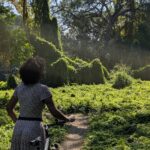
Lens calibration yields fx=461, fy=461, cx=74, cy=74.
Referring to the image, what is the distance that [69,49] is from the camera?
5431 centimetres

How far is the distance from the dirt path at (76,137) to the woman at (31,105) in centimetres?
468

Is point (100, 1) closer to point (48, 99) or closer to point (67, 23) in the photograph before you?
point (67, 23)

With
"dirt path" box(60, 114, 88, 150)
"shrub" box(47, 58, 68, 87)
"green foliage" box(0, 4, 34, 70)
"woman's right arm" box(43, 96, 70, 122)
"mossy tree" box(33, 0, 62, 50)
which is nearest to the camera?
"woman's right arm" box(43, 96, 70, 122)

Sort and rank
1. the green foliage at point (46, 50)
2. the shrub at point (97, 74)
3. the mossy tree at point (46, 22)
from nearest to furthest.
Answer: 1. the shrub at point (97, 74)
2. the green foliage at point (46, 50)
3. the mossy tree at point (46, 22)

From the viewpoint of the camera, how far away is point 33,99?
502 cm

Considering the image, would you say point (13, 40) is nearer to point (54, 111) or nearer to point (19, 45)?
point (19, 45)

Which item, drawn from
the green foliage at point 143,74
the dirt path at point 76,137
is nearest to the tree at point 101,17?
the green foliage at point 143,74

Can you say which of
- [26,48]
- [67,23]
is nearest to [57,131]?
[26,48]

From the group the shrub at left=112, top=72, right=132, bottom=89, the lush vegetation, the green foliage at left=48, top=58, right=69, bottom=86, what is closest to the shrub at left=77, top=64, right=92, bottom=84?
the lush vegetation

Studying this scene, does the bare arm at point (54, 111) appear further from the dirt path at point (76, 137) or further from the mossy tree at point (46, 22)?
the mossy tree at point (46, 22)

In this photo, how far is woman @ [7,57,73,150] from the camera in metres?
4.96

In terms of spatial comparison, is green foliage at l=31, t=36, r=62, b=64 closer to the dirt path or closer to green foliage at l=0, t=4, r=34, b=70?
green foliage at l=0, t=4, r=34, b=70

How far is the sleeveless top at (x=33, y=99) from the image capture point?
5.00m

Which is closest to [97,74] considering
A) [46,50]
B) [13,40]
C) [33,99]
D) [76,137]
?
[46,50]
